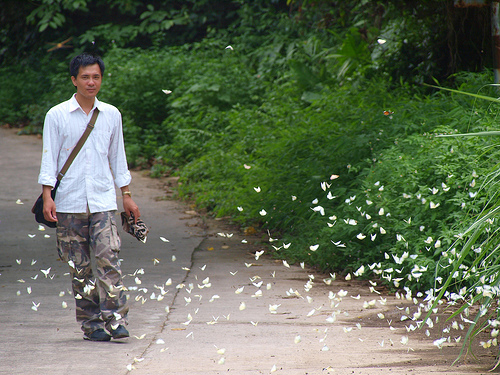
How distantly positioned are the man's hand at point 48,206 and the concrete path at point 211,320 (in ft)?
2.58

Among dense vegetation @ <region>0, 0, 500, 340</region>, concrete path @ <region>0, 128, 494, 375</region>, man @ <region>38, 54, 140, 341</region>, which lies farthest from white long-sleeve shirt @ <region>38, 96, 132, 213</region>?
dense vegetation @ <region>0, 0, 500, 340</region>

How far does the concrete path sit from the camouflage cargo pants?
18cm

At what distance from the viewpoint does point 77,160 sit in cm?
435

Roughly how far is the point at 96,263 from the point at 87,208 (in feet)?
1.17

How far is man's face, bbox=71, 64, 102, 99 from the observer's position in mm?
4344

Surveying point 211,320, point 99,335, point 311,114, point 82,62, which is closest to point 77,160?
point 82,62

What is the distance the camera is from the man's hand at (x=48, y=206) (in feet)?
13.8

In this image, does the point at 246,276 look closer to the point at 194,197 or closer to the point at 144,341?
the point at 144,341

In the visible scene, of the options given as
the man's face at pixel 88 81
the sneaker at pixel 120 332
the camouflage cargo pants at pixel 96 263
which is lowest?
the sneaker at pixel 120 332

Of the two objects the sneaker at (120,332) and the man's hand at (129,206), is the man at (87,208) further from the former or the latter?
the man's hand at (129,206)

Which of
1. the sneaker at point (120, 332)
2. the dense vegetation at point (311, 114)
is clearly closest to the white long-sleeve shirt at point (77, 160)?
the sneaker at point (120, 332)

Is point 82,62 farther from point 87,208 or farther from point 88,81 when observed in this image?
point 87,208

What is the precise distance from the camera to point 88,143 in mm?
4371

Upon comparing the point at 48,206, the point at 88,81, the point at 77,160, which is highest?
the point at 88,81
